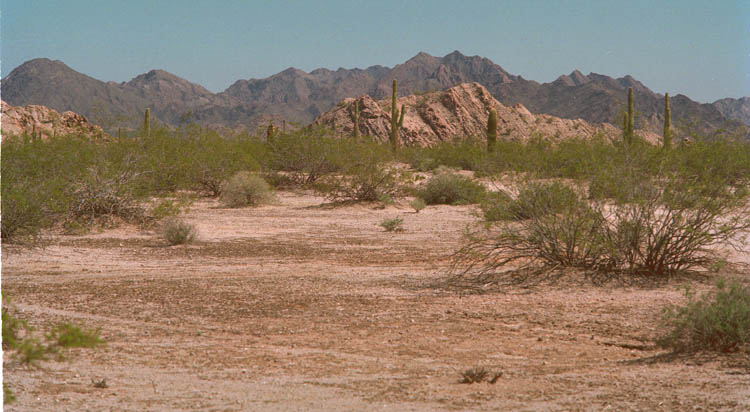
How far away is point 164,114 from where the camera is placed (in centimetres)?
18038

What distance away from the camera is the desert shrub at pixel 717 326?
6613 mm

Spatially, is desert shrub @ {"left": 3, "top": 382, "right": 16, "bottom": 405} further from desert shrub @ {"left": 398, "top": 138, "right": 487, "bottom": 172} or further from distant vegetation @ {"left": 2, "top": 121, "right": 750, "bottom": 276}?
desert shrub @ {"left": 398, "top": 138, "right": 487, "bottom": 172}

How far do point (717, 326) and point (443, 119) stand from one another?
66.8 meters

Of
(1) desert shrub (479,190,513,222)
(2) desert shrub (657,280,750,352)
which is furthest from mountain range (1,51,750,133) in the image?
(2) desert shrub (657,280,750,352)

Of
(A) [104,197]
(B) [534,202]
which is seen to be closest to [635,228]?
(B) [534,202]

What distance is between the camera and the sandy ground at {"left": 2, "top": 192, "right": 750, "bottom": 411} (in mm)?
5551

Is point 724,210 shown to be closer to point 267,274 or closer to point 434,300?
point 434,300

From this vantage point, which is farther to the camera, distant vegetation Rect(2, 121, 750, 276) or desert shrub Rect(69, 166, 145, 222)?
desert shrub Rect(69, 166, 145, 222)

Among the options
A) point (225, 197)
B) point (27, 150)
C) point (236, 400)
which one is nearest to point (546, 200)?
point (236, 400)

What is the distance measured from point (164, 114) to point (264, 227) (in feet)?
560

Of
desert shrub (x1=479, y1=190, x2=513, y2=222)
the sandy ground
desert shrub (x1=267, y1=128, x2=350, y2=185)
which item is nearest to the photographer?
the sandy ground

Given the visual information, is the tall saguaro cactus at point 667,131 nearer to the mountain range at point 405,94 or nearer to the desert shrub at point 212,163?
the desert shrub at point 212,163

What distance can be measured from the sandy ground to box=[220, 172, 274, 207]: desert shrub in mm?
9787

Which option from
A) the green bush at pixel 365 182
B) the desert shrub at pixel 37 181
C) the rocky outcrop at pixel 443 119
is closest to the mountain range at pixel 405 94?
the rocky outcrop at pixel 443 119
